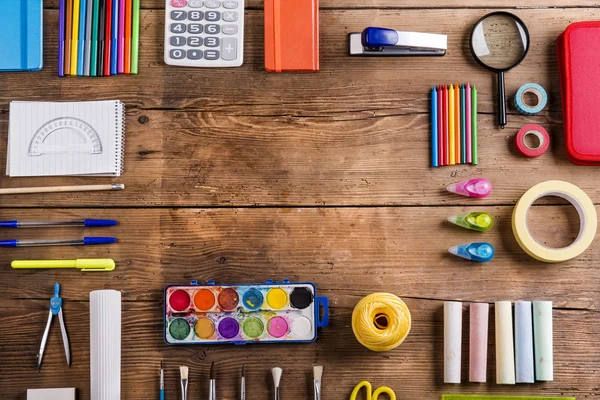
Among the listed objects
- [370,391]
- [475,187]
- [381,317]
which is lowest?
[370,391]

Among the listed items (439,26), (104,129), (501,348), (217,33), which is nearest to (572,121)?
(439,26)

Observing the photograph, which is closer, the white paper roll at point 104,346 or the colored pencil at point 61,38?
the white paper roll at point 104,346

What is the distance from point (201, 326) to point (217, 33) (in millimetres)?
573

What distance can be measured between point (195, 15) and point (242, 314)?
60 cm

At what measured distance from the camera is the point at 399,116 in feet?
4.04

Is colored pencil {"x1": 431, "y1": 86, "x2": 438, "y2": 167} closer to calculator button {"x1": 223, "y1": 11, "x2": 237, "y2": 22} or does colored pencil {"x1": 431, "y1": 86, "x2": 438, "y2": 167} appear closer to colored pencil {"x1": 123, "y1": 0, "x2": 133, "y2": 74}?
calculator button {"x1": 223, "y1": 11, "x2": 237, "y2": 22}

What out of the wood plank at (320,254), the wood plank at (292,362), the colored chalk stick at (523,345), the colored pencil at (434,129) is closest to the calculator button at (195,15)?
the wood plank at (320,254)

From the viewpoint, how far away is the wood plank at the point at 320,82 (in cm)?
123

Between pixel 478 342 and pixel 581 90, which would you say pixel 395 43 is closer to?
pixel 581 90

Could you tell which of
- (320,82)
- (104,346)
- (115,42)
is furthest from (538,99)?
(104,346)

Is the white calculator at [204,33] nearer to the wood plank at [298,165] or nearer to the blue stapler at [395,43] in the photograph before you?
the wood plank at [298,165]

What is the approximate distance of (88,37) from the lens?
1238mm

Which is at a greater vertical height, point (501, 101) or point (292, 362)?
point (501, 101)

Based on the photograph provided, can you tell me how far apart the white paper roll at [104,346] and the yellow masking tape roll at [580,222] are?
2.53ft
